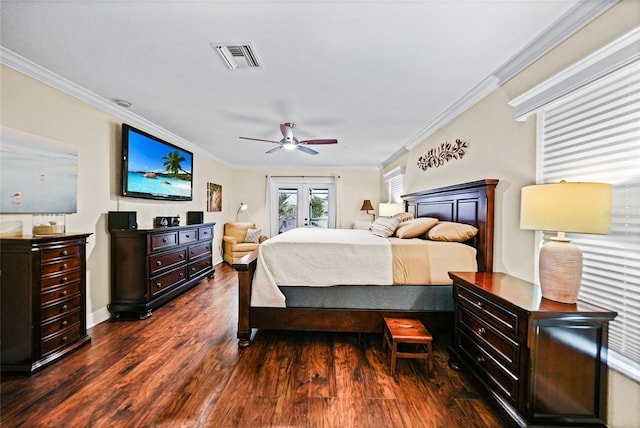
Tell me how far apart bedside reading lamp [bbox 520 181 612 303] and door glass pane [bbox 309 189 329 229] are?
568cm

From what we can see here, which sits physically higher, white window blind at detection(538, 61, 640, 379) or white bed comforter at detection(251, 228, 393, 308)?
white window blind at detection(538, 61, 640, 379)

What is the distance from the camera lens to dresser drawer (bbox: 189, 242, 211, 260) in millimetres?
4170

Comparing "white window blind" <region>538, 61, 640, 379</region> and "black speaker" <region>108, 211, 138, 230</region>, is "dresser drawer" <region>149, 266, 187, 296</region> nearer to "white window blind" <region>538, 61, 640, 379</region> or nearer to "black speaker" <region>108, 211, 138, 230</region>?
"black speaker" <region>108, 211, 138, 230</region>

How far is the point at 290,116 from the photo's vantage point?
133 inches

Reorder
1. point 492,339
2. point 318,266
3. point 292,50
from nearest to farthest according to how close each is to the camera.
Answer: point 492,339 → point 292,50 → point 318,266

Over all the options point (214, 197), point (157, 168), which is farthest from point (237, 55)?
point (214, 197)

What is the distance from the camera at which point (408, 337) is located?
2051 mm

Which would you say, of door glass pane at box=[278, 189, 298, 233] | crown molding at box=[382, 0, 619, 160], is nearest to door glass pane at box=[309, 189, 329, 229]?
door glass pane at box=[278, 189, 298, 233]

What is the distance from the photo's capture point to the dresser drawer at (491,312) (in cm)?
151

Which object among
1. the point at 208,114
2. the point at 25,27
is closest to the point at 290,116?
the point at 208,114

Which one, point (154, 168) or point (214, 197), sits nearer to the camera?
point (154, 168)

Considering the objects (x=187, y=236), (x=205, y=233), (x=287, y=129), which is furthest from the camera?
(x=205, y=233)

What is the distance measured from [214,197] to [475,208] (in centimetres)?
510

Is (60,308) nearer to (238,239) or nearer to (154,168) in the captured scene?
(154,168)
